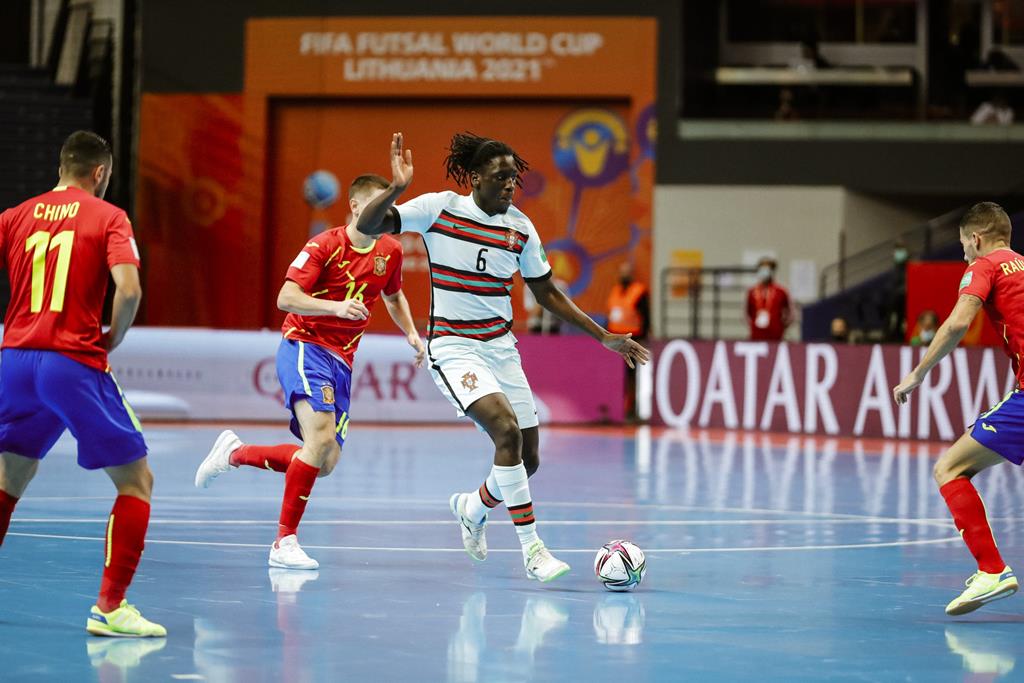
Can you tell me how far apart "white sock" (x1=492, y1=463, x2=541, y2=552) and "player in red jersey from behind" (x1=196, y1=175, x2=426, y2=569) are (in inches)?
46.7

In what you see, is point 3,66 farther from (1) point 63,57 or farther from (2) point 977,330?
(2) point 977,330

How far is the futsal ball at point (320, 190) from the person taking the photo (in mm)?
28859

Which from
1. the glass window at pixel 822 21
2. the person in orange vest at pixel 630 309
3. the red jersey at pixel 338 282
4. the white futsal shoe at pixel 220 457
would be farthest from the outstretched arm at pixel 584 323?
the glass window at pixel 822 21

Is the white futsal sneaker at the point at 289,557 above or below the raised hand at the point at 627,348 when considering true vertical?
below

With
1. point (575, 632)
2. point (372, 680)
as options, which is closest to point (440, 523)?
point (575, 632)

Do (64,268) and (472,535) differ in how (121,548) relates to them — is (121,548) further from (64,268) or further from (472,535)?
(472,535)

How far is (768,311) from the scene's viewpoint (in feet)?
72.7

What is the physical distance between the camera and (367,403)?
20.7 m

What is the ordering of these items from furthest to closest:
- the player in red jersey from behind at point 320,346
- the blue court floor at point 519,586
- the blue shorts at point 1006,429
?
the player in red jersey from behind at point 320,346 → the blue shorts at point 1006,429 → the blue court floor at point 519,586

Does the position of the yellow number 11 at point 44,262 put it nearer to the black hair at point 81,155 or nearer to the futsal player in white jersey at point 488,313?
the black hair at point 81,155

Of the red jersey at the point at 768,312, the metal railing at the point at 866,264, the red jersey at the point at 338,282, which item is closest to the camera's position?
the red jersey at the point at 338,282

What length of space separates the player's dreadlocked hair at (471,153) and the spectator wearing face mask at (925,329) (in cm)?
1237

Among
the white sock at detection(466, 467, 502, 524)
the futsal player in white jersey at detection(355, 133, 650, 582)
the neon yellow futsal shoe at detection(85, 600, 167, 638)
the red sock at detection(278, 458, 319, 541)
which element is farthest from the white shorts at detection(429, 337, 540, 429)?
the neon yellow futsal shoe at detection(85, 600, 167, 638)

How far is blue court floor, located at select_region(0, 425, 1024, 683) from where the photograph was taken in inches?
235
